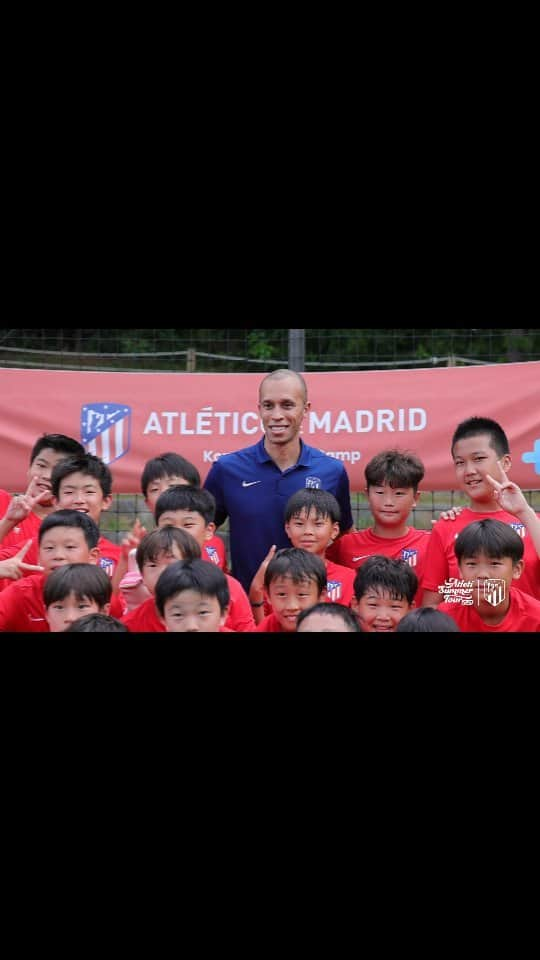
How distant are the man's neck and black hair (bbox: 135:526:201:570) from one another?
0.68 meters

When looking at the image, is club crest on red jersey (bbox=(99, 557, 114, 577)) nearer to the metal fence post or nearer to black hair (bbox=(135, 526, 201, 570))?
black hair (bbox=(135, 526, 201, 570))

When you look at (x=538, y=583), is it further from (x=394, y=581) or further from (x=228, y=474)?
(x=228, y=474)

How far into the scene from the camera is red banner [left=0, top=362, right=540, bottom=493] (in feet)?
15.0

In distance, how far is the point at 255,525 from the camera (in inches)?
155

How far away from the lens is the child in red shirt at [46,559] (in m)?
3.42

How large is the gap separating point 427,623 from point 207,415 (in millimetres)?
1932

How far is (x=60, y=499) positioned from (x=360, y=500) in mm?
1468

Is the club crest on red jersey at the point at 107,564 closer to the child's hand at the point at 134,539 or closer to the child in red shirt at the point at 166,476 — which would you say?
the child in red shirt at the point at 166,476

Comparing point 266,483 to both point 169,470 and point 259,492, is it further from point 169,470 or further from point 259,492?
point 169,470

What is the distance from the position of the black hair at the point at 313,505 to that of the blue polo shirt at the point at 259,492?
23cm

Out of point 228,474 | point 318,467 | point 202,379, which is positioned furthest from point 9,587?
point 202,379

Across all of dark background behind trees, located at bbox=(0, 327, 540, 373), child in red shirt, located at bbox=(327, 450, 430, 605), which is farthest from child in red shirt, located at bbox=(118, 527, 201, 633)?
dark background behind trees, located at bbox=(0, 327, 540, 373)

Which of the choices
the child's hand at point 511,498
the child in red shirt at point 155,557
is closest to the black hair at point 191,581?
the child in red shirt at point 155,557

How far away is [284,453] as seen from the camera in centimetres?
395
